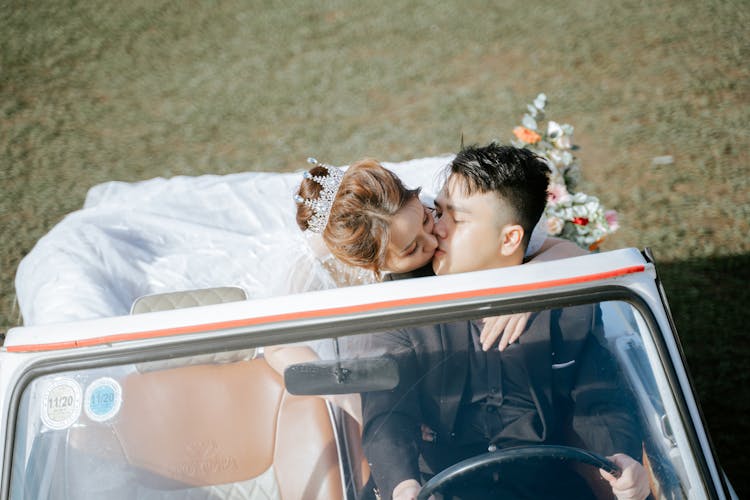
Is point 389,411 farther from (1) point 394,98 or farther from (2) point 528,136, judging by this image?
(1) point 394,98

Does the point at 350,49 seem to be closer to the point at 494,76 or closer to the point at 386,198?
the point at 494,76

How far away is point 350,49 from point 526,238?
10.0 feet

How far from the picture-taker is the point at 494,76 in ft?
15.2

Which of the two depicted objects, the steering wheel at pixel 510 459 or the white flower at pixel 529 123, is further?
the white flower at pixel 529 123

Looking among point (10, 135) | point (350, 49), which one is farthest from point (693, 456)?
point (10, 135)

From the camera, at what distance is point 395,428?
1523mm

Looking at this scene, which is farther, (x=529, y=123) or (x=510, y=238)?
(x=529, y=123)

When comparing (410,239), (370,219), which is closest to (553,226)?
(410,239)

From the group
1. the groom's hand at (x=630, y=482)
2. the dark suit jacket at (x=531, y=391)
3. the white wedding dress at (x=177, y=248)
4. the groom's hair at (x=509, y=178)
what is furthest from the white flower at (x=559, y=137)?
the groom's hand at (x=630, y=482)

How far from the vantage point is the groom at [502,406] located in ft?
4.84

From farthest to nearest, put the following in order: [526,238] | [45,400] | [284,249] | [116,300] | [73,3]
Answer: [73,3]
[284,249]
[116,300]
[526,238]
[45,400]

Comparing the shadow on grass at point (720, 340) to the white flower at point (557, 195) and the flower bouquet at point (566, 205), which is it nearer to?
the flower bouquet at point (566, 205)

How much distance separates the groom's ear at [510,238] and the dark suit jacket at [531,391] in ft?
2.03

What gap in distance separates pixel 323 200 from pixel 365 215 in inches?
8.0
